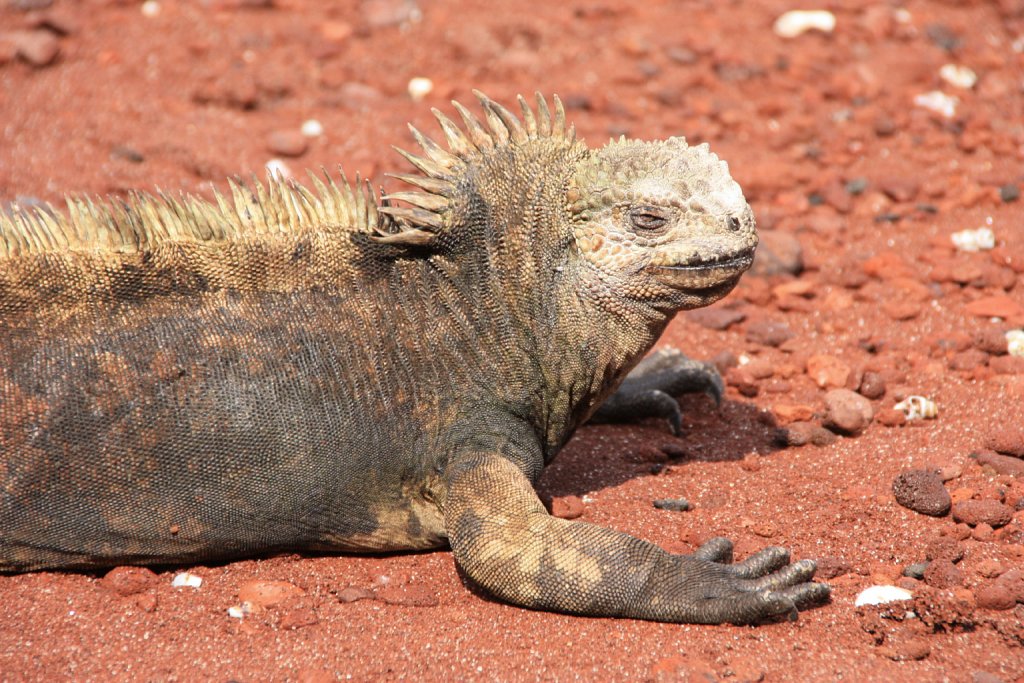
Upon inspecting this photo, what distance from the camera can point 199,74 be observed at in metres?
9.45

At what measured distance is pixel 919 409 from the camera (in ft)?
19.3

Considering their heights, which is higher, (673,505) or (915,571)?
(915,571)

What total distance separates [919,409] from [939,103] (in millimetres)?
4309

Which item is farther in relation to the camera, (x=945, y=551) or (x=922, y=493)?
(x=922, y=493)

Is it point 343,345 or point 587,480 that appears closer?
point 343,345

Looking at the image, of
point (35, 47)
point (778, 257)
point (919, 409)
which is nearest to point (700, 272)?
point (919, 409)

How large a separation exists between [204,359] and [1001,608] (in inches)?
126

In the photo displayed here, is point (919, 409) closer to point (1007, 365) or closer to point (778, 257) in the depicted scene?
point (1007, 365)

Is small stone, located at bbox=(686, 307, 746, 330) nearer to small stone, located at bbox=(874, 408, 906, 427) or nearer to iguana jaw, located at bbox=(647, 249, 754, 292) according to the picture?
small stone, located at bbox=(874, 408, 906, 427)

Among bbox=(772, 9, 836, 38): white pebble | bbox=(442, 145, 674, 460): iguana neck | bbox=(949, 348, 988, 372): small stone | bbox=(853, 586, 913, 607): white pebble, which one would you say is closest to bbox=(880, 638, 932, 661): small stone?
bbox=(853, 586, 913, 607): white pebble

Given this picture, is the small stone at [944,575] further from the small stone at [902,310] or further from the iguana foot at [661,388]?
the small stone at [902,310]

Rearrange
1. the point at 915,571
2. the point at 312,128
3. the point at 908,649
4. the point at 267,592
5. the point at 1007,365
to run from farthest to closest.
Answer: the point at 312,128 < the point at 1007,365 < the point at 267,592 < the point at 915,571 < the point at 908,649

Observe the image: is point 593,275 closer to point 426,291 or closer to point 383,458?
point 426,291

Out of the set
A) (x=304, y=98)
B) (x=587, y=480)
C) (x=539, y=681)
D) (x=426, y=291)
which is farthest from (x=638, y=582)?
(x=304, y=98)
